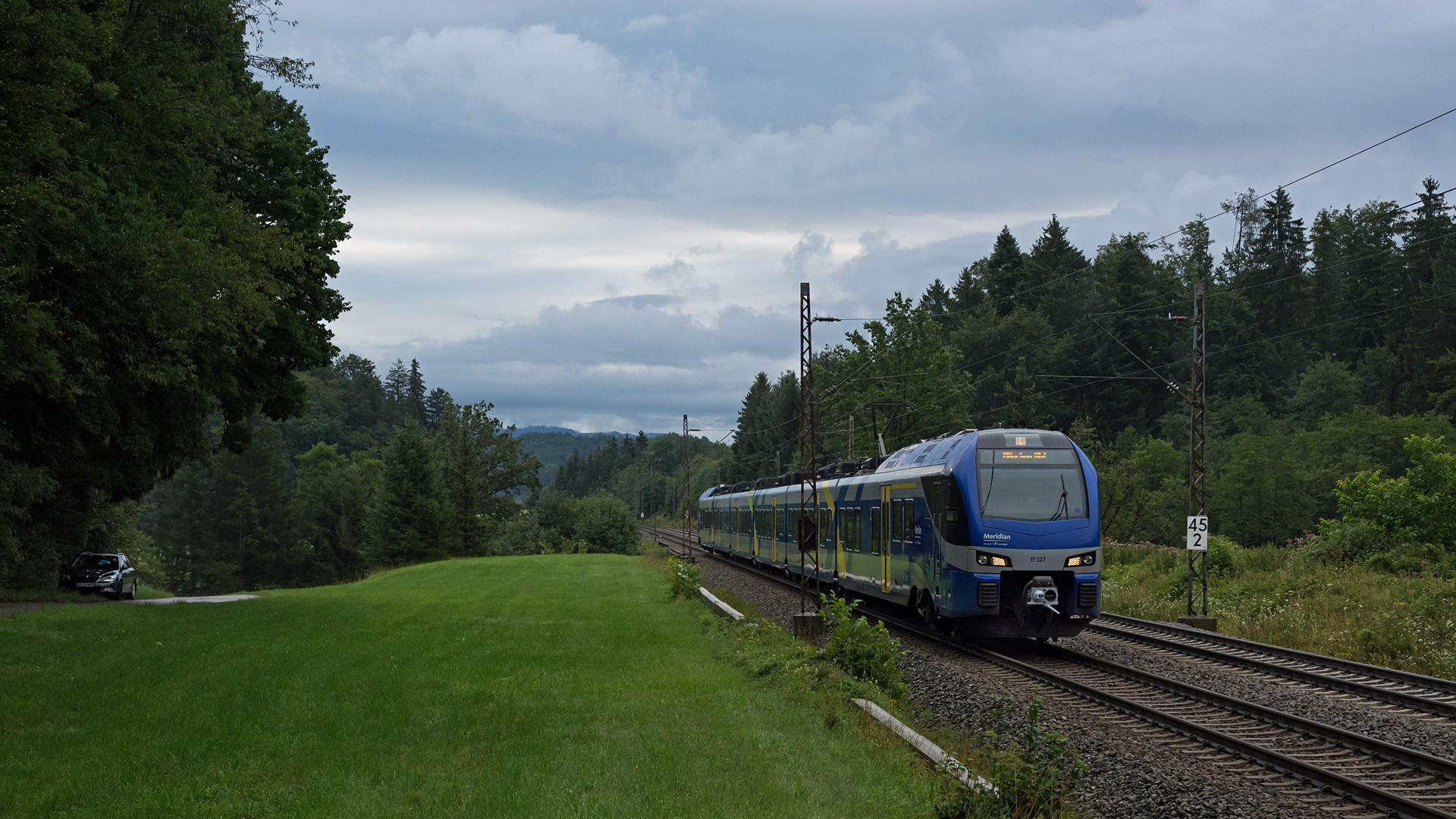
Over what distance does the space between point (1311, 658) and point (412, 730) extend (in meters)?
13.5

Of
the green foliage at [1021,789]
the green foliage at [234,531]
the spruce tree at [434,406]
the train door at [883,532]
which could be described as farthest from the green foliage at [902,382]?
the spruce tree at [434,406]

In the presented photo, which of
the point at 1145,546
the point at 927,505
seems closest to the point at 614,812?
the point at 927,505

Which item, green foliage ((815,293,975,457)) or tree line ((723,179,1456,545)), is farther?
green foliage ((815,293,975,457))

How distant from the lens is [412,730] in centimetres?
1034

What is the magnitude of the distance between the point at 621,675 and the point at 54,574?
33553 mm

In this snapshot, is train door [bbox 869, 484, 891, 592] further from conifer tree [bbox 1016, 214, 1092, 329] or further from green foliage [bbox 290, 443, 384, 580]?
green foliage [bbox 290, 443, 384, 580]

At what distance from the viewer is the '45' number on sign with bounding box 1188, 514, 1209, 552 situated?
22.6 meters

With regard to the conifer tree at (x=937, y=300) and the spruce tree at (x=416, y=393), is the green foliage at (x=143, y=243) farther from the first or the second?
the spruce tree at (x=416, y=393)

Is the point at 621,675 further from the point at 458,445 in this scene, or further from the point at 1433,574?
the point at 458,445

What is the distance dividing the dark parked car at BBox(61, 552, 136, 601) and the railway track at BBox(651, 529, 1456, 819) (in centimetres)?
2902

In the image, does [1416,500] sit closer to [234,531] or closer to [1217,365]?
[1217,365]

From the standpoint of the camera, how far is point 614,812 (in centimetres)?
740

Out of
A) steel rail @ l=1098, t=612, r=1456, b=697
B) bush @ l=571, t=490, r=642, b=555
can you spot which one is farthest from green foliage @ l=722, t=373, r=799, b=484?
steel rail @ l=1098, t=612, r=1456, b=697

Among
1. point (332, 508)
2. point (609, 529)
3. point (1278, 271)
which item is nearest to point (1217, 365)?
point (1278, 271)
